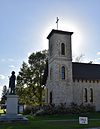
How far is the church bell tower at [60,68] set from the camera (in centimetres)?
3597

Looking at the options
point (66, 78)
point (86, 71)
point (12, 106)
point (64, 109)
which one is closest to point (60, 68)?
point (66, 78)

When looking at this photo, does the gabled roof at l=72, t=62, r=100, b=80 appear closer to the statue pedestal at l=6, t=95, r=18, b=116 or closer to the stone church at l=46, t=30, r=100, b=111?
the stone church at l=46, t=30, r=100, b=111

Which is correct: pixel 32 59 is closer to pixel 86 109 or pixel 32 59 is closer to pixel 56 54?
pixel 56 54

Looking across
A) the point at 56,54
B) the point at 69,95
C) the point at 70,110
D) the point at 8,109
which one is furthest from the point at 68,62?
the point at 8,109

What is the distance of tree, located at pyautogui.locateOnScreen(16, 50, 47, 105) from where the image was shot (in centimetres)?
5206

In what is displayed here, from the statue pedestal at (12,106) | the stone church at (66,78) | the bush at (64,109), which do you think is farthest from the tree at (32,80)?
the statue pedestal at (12,106)

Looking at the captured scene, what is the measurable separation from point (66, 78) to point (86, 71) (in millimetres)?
4359

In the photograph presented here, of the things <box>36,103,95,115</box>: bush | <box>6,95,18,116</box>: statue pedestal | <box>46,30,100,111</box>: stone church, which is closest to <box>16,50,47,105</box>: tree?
<box>46,30,100,111</box>: stone church

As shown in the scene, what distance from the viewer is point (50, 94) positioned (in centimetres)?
3841

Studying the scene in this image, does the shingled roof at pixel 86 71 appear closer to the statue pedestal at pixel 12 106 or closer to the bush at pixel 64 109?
the bush at pixel 64 109

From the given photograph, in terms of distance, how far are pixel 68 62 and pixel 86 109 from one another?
711cm

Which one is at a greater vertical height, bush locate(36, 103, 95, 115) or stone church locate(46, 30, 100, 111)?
stone church locate(46, 30, 100, 111)

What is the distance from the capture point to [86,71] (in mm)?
39438


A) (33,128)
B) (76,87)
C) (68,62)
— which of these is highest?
(68,62)
